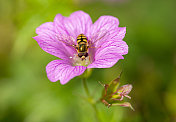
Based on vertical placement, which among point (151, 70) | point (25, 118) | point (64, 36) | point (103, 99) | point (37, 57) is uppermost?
point (64, 36)

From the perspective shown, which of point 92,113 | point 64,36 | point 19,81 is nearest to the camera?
point 64,36

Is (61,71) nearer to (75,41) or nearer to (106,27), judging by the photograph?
(75,41)

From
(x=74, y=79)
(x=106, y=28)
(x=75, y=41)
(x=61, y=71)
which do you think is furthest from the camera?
(x=74, y=79)

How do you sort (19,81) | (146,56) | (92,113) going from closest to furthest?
1. (92,113)
2. (19,81)
3. (146,56)

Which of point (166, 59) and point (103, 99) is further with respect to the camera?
point (166, 59)

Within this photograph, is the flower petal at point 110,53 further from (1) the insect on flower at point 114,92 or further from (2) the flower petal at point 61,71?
(1) the insect on flower at point 114,92

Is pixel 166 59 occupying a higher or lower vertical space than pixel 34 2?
lower

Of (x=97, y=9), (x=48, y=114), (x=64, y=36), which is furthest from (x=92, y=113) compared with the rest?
(x=97, y=9)

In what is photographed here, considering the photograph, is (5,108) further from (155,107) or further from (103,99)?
(155,107)

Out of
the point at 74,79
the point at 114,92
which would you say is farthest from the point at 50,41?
the point at 74,79
